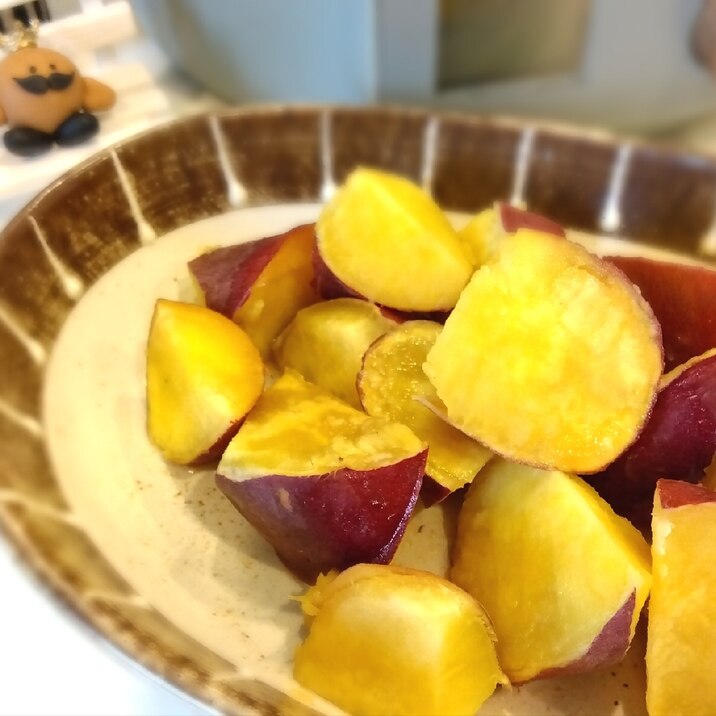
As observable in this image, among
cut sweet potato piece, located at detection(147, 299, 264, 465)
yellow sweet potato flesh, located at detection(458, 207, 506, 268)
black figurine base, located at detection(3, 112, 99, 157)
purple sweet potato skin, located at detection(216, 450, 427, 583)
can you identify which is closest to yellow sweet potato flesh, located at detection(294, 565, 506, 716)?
purple sweet potato skin, located at detection(216, 450, 427, 583)

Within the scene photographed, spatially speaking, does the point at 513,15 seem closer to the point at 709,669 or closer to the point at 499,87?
the point at 499,87

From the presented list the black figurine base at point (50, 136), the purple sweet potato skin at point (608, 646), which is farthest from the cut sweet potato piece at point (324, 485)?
the black figurine base at point (50, 136)

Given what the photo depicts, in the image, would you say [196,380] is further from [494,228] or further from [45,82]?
[45,82]

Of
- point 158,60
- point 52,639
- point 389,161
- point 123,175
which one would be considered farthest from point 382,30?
point 52,639

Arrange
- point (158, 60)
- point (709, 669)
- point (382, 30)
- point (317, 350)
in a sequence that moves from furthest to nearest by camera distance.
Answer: point (158, 60) → point (382, 30) → point (317, 350) → point (709, 669)

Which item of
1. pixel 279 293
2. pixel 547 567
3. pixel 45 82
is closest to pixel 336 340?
pixel 279 293

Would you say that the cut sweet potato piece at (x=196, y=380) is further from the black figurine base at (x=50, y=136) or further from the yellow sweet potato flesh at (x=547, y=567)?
the black figurine base at (x=50, y=136)
